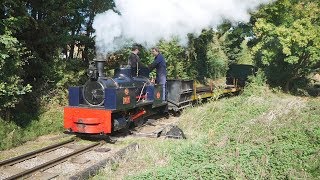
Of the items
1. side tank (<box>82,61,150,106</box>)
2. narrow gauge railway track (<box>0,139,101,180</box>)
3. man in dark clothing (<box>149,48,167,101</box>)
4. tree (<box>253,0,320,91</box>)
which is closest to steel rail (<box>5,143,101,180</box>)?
narrow gauge railway track (<box>0,139,101,180</box>)

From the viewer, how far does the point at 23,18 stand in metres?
10.5

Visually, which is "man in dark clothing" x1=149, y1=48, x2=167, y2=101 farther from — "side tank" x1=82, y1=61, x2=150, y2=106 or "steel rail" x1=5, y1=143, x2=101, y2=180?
"steel rail" x1=5, y1=143, x2=101, y2=180

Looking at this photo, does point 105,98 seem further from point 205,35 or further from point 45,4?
point 205,35

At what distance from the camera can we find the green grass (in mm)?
9508

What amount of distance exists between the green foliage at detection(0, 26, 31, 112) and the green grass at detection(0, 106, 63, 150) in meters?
0.64

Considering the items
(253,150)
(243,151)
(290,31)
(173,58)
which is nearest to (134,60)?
(243,151)

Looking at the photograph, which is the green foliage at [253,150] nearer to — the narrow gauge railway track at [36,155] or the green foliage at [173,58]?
the narrow gauge railway track at [36,155]

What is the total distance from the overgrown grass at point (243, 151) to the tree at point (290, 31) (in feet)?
29.2

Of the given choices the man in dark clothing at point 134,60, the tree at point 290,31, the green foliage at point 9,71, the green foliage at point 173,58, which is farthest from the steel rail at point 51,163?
the tree at point 290,31

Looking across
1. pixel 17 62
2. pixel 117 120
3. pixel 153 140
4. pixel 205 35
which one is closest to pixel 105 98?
pixel 117 120

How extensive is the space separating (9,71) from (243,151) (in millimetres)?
6728

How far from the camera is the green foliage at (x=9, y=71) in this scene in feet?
31.5

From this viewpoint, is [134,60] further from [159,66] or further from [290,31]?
[290,31]

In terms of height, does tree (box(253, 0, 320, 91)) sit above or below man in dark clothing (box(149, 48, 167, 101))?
above
